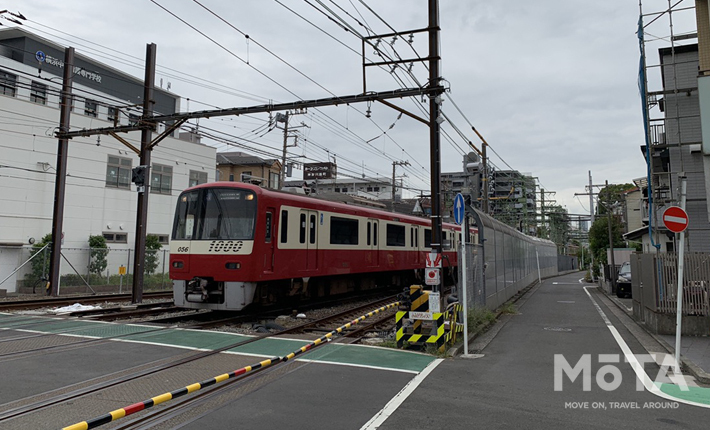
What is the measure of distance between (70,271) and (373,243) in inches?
636

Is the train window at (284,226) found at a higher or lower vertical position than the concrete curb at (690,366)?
higher

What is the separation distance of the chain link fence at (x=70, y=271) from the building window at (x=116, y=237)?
1.13m

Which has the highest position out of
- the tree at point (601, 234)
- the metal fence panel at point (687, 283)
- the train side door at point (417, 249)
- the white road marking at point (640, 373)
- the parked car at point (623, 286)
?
the tree at point (601, 234)

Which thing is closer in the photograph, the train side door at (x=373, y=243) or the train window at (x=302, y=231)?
the train window at (x=302, y=231)

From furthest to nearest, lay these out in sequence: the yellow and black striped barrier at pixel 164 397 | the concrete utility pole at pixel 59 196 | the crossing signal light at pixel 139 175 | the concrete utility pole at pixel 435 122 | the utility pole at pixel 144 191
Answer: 1. the concrete utility pole at pixel 59 196
2. the utility pole at pixel 144 191
3. the crossing signal light at pixel 139 175
4. the concrete utility pole at pixel 435 122
5. the yellow and black striped barrier at pixel 164 397

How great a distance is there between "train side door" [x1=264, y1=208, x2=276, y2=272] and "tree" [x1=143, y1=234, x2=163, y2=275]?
15900 millimetres

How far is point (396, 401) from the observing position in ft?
17.4

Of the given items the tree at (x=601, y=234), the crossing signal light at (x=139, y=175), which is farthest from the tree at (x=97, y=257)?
the tree at (x=601, y=234)

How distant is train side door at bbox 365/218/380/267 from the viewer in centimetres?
1584

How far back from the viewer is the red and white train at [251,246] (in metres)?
10.7

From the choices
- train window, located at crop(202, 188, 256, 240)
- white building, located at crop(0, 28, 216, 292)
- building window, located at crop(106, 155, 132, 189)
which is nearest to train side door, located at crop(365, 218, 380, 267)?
train window, located at crop(202, 188, 256, 240)

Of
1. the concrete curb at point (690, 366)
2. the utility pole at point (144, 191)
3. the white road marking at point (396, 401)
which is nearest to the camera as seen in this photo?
the white road marking at point (396, 401)

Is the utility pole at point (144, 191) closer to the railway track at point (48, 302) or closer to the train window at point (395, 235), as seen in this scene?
the railway track at point (48, 302)

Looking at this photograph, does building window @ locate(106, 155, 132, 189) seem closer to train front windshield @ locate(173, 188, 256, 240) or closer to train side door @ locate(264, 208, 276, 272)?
train front windshield @ locate(173, 188, 256, 240)
